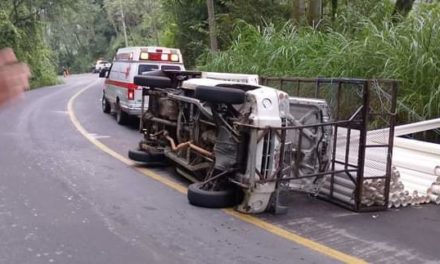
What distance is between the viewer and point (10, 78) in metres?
1.84

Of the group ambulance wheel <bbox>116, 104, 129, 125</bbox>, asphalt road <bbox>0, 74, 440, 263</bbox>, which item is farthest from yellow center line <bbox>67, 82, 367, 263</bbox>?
ambulance wheel <bbox>116, 104, 129, 125</bbox>

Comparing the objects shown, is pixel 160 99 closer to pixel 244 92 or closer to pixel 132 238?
pixel 244 92

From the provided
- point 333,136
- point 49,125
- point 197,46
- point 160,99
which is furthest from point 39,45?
point 333,136

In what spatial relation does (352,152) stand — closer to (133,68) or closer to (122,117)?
(133,68)

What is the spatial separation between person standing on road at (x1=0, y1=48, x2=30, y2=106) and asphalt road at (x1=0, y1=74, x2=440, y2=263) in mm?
1925

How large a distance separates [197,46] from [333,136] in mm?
20022

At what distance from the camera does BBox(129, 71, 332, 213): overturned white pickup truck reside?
665cm

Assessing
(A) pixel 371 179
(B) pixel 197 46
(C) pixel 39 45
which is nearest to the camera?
(A) pixel 371 179

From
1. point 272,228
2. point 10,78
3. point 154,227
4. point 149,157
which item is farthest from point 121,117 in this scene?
point 10,78

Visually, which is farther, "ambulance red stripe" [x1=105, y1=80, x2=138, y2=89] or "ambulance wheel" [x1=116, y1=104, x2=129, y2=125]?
"ambulance wheel" [x1=116, y1=104, x2=129, y2=125]

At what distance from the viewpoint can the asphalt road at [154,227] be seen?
214 inches

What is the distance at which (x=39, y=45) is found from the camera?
42438 mm

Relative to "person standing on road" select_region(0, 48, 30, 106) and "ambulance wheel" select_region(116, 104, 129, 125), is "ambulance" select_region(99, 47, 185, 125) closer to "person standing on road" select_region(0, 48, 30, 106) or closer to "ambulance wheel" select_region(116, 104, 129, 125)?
"ambulance wheel" select_region(116, 104, 129, 125)

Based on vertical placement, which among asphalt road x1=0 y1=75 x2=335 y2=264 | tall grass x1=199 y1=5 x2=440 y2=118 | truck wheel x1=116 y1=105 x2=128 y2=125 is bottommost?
truck wheel x1=116 y1=105 x2=128 y2=125
